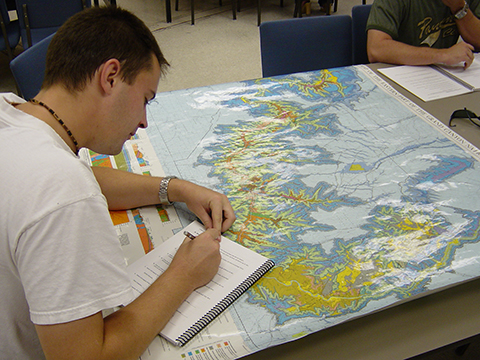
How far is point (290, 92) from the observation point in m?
1.57

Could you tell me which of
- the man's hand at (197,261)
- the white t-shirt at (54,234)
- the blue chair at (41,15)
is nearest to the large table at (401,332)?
the man's hand at (197,261)

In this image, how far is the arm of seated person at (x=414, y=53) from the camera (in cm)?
171

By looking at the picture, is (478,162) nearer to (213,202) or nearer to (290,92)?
(290,92)

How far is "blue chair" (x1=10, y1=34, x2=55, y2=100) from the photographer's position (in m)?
1.45

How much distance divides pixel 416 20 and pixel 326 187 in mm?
1252

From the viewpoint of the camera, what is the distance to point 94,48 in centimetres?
77

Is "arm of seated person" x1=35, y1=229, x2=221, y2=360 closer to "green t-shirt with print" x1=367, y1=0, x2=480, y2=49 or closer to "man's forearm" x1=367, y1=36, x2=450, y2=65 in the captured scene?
"man's forearm" x1=367, y1=36, x2=450, y2=65

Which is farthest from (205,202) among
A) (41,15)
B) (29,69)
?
(41,15)

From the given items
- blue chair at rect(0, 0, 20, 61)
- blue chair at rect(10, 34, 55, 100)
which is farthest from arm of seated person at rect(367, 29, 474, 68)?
blue chair at rect(0, 0, 20, 61)

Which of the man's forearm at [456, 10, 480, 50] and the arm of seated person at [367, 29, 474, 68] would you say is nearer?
the arm of seated person at [367, 29, 474, 68]

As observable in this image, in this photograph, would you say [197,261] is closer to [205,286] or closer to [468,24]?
[205,286]

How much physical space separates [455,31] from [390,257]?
162 cm

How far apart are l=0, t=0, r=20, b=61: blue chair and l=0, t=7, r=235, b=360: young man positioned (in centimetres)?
217

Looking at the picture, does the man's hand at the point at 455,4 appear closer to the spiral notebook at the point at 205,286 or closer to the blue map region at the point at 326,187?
the blue map region at the point at 326,187
